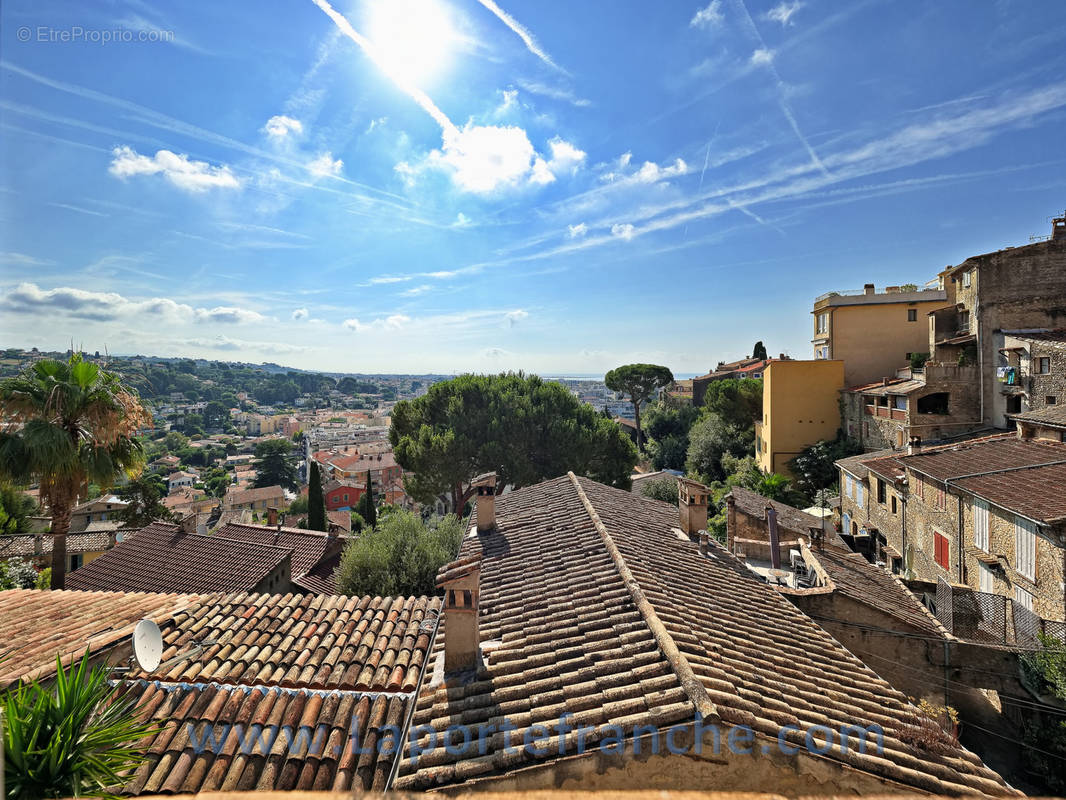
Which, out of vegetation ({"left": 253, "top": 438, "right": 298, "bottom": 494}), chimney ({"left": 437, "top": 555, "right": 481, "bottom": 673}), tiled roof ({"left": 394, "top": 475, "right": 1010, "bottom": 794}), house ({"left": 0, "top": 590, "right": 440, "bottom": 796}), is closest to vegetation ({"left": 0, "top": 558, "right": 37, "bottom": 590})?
house ({"left": 0, "top": 590, "right": 440, "bottom": 796})

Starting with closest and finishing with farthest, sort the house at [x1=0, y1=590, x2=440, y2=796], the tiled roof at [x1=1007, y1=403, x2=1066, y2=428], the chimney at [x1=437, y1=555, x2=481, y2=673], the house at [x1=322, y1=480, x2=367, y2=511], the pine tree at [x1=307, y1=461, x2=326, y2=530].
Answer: the house at [x1=0, y1=590, x2=440, y2=796], the chimney at [x1=437, y1=555, x2=481, y2=673], the tiled roof at [x1=1007, y1=403, x2=1066, y2=428], the pine tree at [x1=307, y1=461, x2=326, y2=530], the house at [x1=322, y1=480, x2=367, y2=511]

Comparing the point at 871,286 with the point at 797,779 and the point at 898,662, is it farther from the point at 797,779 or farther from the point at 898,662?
the point at 797,779

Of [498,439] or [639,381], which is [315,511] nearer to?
[498,439]

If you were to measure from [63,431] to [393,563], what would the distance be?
779 cm

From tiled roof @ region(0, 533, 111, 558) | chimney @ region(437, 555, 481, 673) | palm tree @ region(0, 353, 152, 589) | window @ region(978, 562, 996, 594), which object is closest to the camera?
chimney @ region(437, 555, 481, 673)

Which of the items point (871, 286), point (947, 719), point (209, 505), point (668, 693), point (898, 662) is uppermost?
point (871, 286)

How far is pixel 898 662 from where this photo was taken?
807cm

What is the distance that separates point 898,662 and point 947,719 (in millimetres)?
897

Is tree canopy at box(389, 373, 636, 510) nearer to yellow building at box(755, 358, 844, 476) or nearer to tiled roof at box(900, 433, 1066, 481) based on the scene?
yellow building at box(755, 358, 844, 476)

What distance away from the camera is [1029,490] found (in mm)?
9656

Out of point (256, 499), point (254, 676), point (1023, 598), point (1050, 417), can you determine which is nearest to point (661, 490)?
point (1050, 417)

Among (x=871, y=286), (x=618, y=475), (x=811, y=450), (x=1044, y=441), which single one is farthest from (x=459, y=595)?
(x=871, y=286)

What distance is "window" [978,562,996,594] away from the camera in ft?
33.7

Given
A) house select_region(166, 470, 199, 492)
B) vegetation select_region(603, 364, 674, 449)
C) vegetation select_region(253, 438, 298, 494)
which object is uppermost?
vegetation select_region(603, 364, 674, 449)
